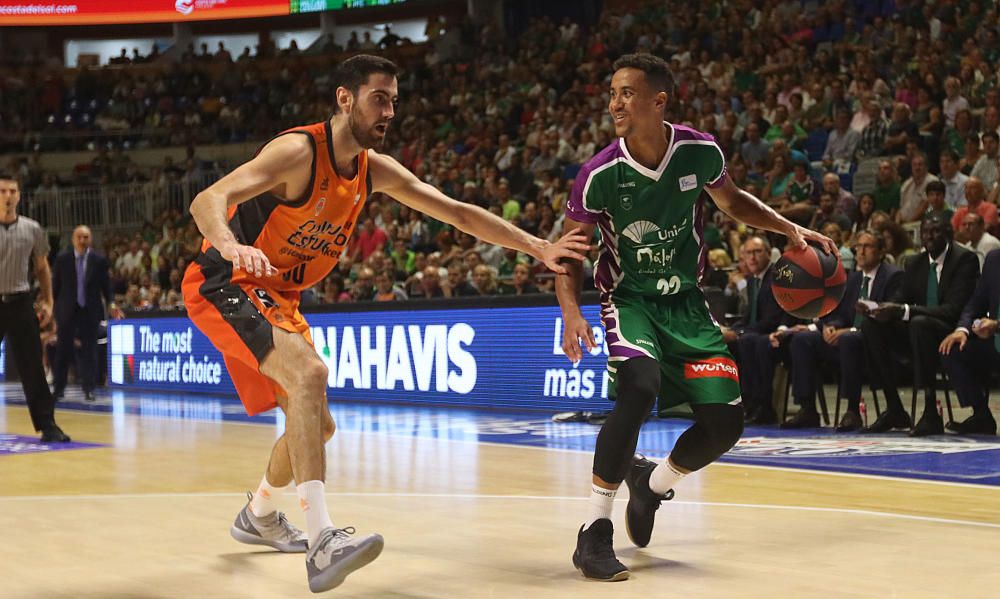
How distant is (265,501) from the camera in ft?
15.7

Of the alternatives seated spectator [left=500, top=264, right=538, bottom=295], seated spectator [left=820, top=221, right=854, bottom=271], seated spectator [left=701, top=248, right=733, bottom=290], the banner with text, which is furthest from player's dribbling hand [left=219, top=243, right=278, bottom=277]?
the banner with text

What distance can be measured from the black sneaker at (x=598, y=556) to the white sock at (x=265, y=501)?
4.17 ft

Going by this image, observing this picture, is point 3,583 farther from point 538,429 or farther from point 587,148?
point 587,148

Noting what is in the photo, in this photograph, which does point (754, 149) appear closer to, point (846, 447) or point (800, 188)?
point (800, 188)

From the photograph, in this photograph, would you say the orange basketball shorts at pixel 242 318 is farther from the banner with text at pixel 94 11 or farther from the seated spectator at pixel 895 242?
the banner with text at pixel 94 11

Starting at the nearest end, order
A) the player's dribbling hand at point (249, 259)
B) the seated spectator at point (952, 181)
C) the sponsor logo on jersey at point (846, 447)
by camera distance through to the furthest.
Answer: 1. the player's dribbling hand at point (249, 259)
2. the sponsor logo on jersey at point (846, 447)
3. the seated spectator at point (952, 181)

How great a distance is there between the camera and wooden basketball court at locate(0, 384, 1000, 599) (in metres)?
4.04

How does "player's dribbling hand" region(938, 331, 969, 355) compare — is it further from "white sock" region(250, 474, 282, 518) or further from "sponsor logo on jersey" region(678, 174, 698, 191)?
"white sock" region(250, 474, 282, 518)

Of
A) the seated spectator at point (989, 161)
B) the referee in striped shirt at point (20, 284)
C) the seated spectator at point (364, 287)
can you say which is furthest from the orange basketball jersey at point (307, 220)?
the seated spectator at point (364, 287)

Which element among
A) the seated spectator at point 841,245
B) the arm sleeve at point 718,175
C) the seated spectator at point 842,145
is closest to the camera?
the arm sleeve at point 718,175

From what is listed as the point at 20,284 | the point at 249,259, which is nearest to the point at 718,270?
the point at 20,284

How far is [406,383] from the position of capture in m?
12.2

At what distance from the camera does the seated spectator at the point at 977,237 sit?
8797mm

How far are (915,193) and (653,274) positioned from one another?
7.32 meters
